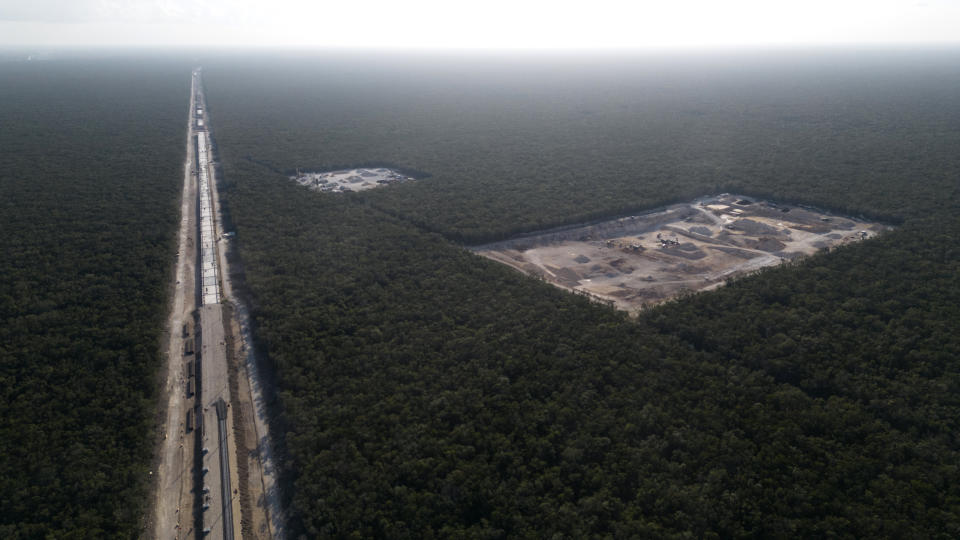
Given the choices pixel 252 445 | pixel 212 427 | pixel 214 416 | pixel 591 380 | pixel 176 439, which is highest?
pixel 591 380

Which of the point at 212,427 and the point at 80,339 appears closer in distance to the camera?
the point at 212,427

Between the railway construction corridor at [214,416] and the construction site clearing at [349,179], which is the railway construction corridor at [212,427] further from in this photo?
the construction site clearing at [349,179]

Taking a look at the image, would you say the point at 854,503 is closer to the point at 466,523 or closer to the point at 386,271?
the point at 466,523

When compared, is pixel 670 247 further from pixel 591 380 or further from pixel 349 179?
pixel 349 179

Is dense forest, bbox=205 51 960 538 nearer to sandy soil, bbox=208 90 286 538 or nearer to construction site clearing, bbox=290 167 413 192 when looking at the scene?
sandy soil, bbox=208 90 286 538

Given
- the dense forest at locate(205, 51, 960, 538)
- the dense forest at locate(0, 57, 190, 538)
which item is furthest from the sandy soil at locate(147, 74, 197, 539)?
the dense forest at locate(205, 51, 960, 538)

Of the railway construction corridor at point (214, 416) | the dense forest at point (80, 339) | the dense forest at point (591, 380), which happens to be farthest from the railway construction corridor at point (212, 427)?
the dense forest at point (591, 380)

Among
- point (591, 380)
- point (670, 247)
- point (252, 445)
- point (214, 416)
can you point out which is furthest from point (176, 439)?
point (670, 247)
